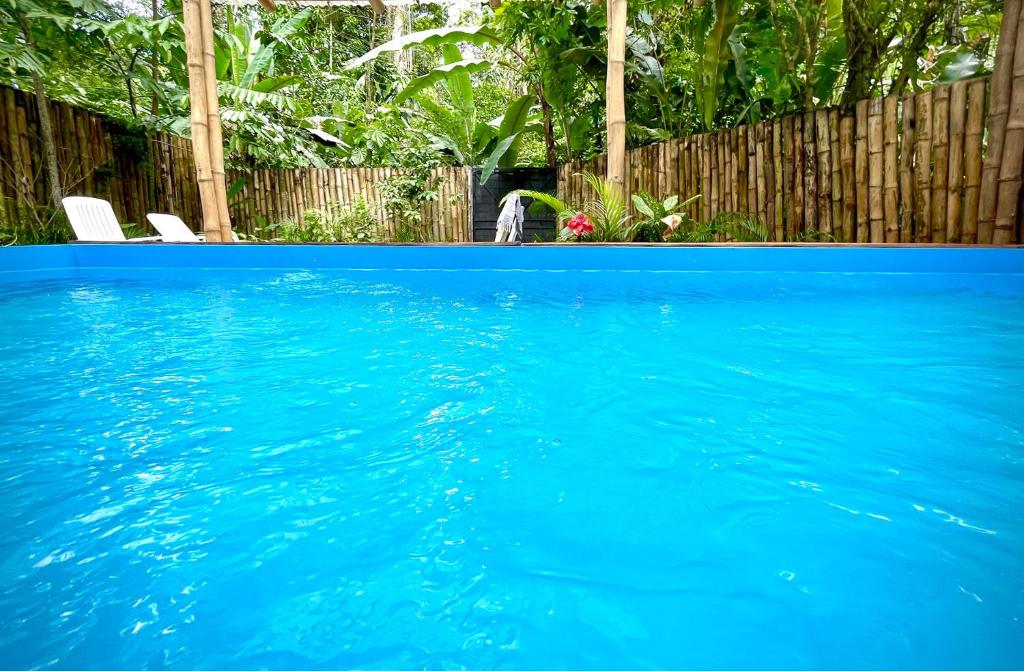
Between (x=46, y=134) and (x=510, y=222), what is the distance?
5.70 m

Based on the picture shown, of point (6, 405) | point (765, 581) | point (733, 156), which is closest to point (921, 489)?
point (765, 581)

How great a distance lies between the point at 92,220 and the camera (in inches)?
248

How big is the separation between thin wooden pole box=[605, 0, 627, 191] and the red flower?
1.52 feet

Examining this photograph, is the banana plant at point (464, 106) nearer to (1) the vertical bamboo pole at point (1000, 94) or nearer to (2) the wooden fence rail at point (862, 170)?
(2) the wooden fence rail at point (862, 170)

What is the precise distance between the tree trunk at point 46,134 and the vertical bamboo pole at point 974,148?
9.13 meters

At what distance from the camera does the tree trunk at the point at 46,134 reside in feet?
21.7

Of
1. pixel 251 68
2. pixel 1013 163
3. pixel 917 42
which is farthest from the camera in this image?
pixel 251 68

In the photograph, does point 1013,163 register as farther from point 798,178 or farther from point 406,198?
point 406,198

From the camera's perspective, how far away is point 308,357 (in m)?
2.43

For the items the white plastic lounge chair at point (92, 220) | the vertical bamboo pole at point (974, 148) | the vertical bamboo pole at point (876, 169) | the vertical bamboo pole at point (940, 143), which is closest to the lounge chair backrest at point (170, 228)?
the white plastic lounge chair at point (92, 220)

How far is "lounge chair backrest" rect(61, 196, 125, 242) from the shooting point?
6.06 m

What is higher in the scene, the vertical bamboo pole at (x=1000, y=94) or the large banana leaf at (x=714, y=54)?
the large banana leaf at (x=714, y=54)

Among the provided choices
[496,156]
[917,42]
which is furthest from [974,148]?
[496,156]

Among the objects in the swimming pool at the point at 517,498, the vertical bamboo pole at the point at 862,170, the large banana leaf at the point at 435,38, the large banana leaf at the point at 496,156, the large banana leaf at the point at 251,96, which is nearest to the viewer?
the swimming pool at the point at 517,498
